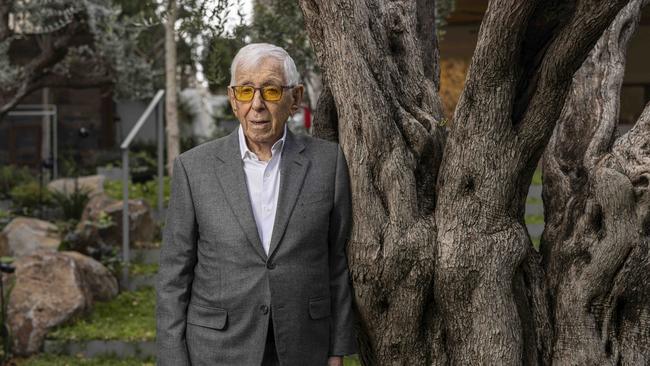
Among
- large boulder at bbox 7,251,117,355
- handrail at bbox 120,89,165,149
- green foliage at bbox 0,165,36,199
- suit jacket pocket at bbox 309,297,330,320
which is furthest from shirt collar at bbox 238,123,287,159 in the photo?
green foliage at bbox 0,165,36,199

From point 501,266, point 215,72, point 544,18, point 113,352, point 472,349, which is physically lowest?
point 113,352

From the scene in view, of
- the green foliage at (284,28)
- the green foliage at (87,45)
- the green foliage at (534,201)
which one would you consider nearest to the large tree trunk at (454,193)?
the green foliage at (284,28)

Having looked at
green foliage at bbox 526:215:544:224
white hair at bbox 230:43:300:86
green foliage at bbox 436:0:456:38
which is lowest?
green foliage at bbox 526:215:544:224

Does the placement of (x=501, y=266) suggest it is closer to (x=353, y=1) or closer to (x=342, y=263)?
(x=342, y=263)

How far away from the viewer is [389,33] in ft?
14.7

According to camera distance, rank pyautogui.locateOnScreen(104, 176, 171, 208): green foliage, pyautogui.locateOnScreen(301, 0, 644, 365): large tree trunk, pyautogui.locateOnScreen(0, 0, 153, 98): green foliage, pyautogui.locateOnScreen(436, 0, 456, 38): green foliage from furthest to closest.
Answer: pyautogui.locateOnScreen(0, 0, 153, 98): green foliage
pyautogui.locateOnScreen(104, 176, 171, 208): green foliage
pyautogui.locateOnScreen(436, 0, 456, 38): green foliage
pyautogui.locateOnScreen(301, 0, 644, 365): large tree trunk

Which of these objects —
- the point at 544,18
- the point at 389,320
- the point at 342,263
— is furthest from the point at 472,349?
the point at 544,18

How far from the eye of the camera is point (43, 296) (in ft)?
26.9

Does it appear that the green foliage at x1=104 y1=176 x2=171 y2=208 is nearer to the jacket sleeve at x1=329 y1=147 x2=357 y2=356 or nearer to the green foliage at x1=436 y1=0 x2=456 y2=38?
the green foliage at x1=436 y1=0 x2=456 y2=38

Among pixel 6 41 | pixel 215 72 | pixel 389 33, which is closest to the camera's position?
pixel 389 33

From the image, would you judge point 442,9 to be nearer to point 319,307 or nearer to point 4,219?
point 4,219

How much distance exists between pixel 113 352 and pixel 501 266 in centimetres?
459

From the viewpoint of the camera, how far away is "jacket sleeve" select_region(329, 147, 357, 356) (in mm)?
3838

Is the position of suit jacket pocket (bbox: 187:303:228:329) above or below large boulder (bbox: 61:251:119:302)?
above
